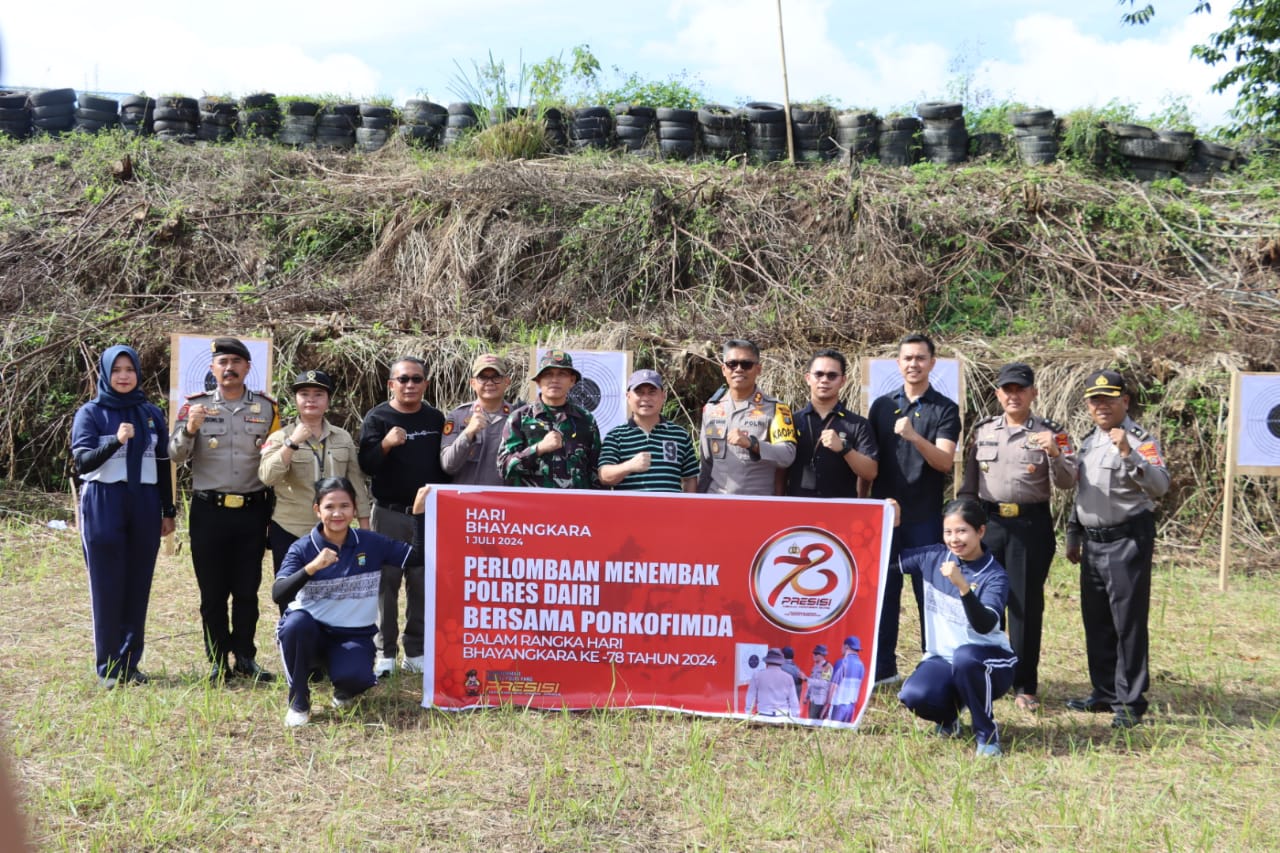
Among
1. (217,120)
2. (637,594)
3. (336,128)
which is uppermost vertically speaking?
(217,120)

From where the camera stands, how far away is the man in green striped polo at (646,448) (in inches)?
199

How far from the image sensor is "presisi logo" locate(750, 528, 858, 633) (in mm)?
4684

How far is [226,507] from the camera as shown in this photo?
511cm

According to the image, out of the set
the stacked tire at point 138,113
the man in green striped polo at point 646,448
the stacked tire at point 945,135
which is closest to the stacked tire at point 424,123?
the stacked tire at point 138,113

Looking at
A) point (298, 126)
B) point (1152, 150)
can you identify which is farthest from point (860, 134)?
point (298, 126)

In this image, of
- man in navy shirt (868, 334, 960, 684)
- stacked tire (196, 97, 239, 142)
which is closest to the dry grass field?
man in navy shirt (868, 334, 960, 684)

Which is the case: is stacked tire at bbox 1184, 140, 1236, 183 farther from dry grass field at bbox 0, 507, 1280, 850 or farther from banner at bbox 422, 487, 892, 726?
banner at bbox 422, 487, 892, 726

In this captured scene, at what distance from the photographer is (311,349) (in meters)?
9.56

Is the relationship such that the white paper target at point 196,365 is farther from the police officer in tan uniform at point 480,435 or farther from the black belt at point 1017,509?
the black belt at point 1017,509

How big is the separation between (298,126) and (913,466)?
1171cm

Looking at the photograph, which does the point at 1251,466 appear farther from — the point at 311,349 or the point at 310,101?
the point at 310,101

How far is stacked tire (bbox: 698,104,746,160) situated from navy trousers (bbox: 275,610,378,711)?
33.9ft

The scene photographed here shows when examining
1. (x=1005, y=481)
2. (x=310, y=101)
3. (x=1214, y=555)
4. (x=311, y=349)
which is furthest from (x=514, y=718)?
(x=310, y=101)

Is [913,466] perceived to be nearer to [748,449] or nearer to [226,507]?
[748,449]
